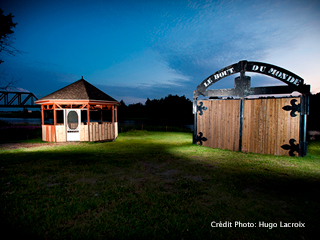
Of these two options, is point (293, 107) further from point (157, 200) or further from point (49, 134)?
point (49, 134)

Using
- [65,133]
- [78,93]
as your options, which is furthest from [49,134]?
[78,93]

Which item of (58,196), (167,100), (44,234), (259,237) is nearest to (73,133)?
(58,196)

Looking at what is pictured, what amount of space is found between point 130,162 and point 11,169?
4.17 m

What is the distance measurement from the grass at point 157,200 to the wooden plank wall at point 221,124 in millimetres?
3039

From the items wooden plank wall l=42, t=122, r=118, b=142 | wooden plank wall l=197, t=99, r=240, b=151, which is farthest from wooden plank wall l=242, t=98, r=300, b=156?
wooden plank wall l=42, t=122, r=118, b=142

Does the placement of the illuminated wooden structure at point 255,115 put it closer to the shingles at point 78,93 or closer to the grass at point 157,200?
the grass at point 157,200

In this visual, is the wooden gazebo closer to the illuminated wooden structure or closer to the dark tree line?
the illuminated wooden structure

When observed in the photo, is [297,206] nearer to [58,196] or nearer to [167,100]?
[58,196]

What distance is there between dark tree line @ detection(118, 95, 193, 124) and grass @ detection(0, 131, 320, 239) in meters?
74.2

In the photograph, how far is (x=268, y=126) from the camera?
8648 millimetres

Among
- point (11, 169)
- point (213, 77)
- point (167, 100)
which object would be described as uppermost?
point (167, 100)

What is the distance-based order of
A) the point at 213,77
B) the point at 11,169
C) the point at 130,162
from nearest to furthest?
the point at 11,169
the point at 130,162
the point at 213,77

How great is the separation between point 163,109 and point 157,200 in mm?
91883

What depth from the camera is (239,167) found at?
645 centimetres
